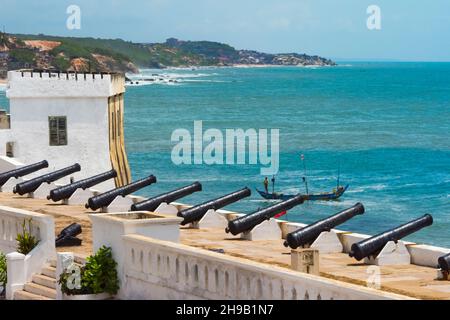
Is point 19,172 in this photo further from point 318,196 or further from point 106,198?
point 318,196

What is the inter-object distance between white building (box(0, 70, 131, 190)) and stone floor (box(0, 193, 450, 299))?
12.5 meters

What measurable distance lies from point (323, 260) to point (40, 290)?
19.3 ft

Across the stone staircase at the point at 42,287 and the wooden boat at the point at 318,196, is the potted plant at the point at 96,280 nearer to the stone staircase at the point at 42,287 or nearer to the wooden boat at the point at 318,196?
the stone staircase at the point at 42,287

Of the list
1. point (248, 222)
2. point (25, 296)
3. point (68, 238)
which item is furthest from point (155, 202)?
point (25, 296)

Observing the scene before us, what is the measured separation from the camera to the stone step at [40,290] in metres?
23.0

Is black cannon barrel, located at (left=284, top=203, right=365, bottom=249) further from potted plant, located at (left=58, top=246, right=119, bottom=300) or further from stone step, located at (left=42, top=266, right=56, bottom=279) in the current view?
potted plant, located at (left=58, top=246, right=119, bottom=300)

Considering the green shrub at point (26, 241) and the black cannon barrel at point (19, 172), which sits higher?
the green shrub at point (26, 241)

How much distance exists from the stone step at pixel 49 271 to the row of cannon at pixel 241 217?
4993mm

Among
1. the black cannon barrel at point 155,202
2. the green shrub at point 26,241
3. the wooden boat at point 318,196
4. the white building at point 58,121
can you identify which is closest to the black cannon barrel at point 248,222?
the black cannon barrel at point 155,202

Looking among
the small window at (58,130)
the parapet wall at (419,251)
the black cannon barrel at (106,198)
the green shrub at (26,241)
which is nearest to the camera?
the green shrub at (26,241)

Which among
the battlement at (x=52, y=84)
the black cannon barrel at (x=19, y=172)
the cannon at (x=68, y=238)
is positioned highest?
the battlement at (x=52, y=84)

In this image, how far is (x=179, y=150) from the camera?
103625mm

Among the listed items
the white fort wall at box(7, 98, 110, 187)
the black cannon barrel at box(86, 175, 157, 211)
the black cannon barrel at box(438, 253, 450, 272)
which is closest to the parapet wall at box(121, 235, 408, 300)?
the black cannon barrel at box(438, 253, 450, 272)

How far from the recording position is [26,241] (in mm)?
24562
